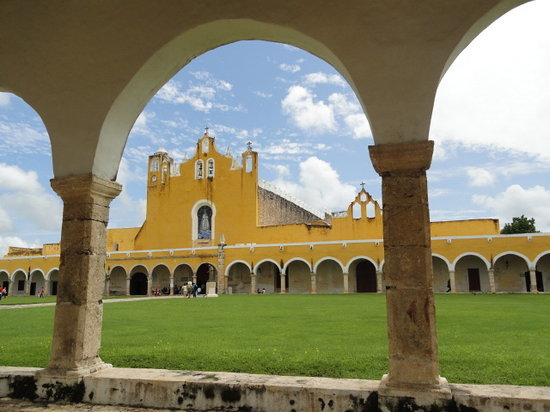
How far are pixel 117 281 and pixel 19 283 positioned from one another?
29.8ft

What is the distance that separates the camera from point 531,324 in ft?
28.2

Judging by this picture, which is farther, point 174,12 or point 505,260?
point 505,260

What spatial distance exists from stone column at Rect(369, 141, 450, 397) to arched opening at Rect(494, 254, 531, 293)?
83.0ft

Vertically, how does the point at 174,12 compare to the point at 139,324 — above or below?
above

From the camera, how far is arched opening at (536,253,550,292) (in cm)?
2520

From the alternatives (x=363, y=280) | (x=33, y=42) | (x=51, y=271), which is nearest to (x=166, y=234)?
(x=51, y=271)

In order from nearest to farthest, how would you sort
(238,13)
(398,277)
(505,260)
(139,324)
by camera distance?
(398,277) → (238,13) → (139,324) → (505,260)

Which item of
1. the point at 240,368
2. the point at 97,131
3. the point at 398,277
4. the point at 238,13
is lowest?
the point at 240,368

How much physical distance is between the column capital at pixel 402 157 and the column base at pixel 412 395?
56.1 inches

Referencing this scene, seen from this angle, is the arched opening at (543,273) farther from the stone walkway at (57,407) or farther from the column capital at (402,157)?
the stone walkway at (57,407)

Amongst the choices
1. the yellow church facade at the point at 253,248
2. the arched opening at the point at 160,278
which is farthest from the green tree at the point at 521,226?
the arched opening at the point at 160,278

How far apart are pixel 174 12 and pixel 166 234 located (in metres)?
30.9

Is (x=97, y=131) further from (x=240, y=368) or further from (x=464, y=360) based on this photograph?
(x=464, y=360)

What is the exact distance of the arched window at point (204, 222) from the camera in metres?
32.7
